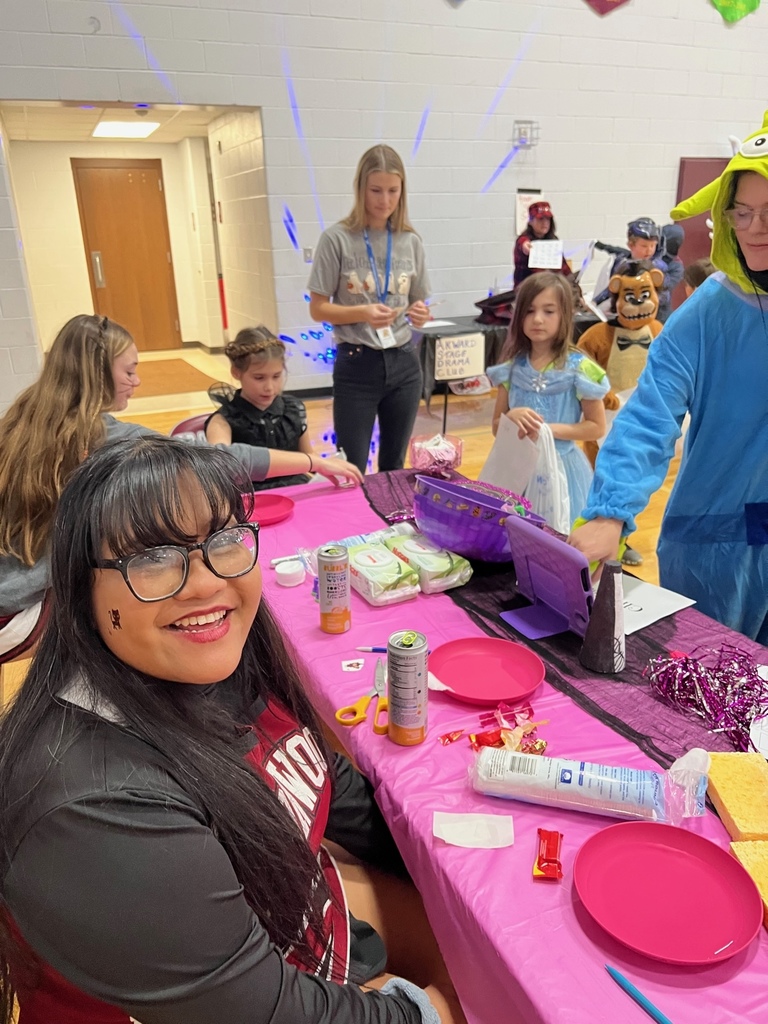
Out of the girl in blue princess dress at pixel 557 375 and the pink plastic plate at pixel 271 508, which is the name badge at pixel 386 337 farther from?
the pink plastic plate at pixel 271 508

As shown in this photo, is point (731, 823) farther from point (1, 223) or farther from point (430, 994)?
point (1, 223)

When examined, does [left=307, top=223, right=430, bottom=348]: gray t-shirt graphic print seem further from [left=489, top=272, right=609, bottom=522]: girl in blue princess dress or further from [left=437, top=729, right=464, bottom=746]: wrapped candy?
[left=437, top=729, right=464, bottom=746]: wrapped candy

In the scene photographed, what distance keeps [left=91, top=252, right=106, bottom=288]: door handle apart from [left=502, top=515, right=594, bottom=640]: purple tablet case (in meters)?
8.67

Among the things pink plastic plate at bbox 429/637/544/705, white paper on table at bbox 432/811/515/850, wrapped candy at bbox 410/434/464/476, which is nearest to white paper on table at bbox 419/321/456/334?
wrapped candy at bbox 410/434/464/476

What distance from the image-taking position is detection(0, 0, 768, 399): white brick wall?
485 cm

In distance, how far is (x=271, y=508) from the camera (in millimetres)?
2145

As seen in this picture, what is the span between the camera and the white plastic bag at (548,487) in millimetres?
2312

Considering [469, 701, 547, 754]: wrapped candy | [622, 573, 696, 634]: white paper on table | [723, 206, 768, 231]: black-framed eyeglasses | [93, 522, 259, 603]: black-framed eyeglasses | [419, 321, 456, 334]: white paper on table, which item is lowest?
[469, 701, 547, 754]: wrapped candy

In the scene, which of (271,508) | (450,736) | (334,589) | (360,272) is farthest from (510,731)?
(360,272)

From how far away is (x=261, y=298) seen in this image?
20.5 ft

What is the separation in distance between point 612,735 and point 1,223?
5.13m

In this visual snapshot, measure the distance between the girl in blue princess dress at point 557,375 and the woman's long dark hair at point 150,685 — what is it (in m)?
1.89

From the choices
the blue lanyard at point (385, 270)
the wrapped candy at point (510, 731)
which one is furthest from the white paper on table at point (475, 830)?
the blue lanyard at point (385, 270)


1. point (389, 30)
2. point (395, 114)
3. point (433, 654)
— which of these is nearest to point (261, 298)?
point (395, 114)
